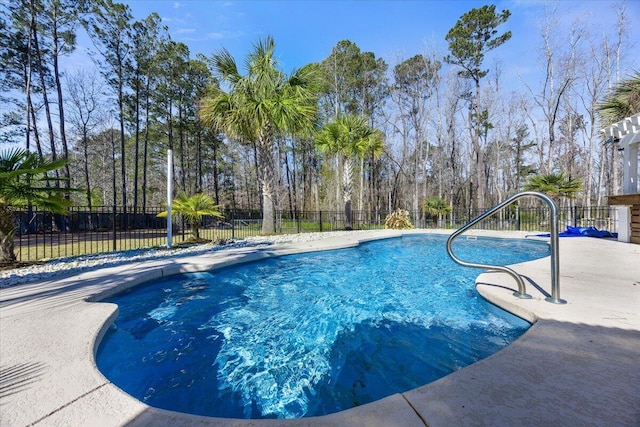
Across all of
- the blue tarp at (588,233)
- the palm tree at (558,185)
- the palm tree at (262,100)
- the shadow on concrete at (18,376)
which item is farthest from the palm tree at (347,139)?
the shadow on concrete at (18,376)

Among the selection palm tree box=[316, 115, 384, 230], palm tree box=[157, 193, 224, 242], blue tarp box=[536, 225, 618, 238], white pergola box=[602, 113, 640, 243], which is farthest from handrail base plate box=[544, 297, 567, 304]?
palm tree box=[316, 115, 384, 230]

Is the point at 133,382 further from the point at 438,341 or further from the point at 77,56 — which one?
the point at 77,56

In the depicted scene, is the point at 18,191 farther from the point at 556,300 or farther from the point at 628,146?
the point at 628,146

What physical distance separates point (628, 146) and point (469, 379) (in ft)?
30.5

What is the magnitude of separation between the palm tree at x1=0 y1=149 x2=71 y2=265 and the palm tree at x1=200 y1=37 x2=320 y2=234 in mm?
5901

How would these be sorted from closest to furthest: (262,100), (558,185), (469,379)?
(469,379), (262,100), (558,185)

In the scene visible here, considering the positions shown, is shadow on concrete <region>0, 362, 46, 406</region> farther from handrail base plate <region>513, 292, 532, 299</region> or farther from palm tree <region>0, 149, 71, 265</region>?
palm tree <region>0, 149, 71, 265</region>

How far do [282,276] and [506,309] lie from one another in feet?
11.8

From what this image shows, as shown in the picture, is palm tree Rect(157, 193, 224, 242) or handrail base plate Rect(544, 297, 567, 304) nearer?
handrail base plate Rect(544, 297, 567, 304)

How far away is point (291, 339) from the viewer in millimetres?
2844

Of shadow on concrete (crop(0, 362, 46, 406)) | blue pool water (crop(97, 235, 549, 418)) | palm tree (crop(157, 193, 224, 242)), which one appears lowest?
blue pool water (crop(97, 235, 549, 418))

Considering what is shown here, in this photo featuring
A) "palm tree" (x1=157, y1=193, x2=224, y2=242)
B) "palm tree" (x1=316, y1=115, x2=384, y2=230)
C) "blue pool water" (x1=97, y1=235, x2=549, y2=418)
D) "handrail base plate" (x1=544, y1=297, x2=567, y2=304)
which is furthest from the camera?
"palm tree" (x1=316, y1=115, x2=384, y2=230)

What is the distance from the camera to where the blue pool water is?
1991mm

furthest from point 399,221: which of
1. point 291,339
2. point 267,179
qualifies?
point 291,339
